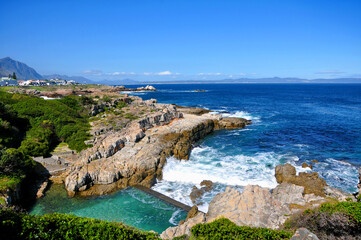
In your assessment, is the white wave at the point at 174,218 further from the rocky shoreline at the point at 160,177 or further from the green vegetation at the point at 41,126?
the green vegetation at the point at 41,126

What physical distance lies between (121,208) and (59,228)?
1012 centimetres

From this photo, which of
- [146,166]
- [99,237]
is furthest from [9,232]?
[146,166]

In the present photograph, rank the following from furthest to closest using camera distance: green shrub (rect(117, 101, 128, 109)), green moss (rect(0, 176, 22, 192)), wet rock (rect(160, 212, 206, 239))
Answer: green shrub (rect(117, 101, 128, 109))
green moss (rect(0, 176, 22, 192))
wet rock (rect(160, 212, 206, 239))

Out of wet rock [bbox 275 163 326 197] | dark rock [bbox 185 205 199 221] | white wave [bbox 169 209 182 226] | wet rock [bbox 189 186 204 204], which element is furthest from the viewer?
wet rock [bbox 189 186 204 204]

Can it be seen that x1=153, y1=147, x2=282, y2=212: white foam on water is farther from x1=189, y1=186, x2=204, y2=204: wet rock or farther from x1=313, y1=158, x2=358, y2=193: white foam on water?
x1=313, y1=158, x2=358, y2=193: white foam on water

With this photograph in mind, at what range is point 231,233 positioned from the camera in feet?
42.2

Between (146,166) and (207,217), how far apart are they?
527 inches

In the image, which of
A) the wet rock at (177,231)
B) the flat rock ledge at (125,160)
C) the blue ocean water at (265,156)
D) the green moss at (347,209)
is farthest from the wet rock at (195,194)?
the green moss at (347,209)

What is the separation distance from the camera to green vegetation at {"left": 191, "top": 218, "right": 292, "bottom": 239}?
12.6 metres

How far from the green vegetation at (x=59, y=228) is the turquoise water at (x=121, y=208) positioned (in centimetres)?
743

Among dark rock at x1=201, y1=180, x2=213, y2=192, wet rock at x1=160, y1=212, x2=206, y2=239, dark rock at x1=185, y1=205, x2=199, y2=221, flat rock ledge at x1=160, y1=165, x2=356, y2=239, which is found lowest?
dark rock at x1=201, y1=180, x2=213, y2=192

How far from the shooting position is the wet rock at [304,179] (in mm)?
22653

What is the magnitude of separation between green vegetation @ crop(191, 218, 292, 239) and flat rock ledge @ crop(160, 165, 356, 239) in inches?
69.0

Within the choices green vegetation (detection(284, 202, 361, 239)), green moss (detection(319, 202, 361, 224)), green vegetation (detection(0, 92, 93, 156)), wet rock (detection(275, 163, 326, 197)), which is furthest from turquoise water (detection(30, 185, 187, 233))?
wet rock (detection(275, 163, 326, 197))
